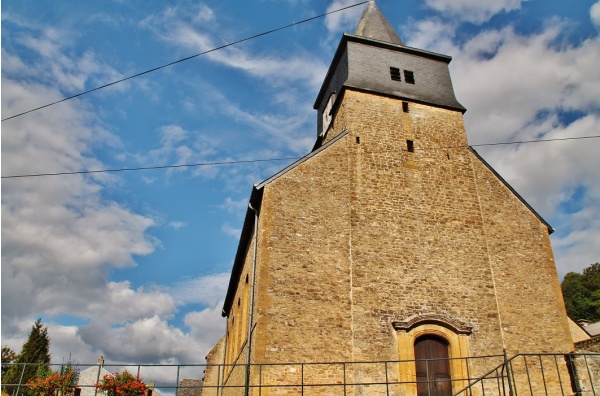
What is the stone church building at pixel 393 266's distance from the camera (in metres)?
11.7

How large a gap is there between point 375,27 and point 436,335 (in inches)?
531

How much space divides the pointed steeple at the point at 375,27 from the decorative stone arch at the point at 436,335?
11508 millimetres

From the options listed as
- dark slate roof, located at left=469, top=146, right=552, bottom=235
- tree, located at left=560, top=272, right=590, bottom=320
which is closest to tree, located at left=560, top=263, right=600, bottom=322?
tree, located at left=560, top=272, right=590, bottom=320

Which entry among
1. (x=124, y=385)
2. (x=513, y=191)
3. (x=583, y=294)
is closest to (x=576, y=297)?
(x=583, y=294)

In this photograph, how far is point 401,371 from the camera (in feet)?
39.0

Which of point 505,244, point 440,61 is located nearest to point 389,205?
point 505,244

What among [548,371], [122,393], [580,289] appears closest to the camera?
[122,393]

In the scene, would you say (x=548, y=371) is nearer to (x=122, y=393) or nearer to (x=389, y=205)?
(x=389, y=205)

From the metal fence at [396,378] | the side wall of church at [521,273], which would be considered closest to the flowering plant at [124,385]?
the metal fence at [396,378]

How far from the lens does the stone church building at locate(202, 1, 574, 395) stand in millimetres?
11664

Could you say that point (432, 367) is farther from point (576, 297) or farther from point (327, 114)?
point (576, 297)

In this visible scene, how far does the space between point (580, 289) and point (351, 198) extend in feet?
175

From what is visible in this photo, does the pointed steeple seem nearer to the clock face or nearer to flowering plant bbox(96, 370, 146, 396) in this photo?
the clock face

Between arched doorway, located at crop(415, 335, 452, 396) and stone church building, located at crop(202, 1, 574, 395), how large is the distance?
1.4 inches
